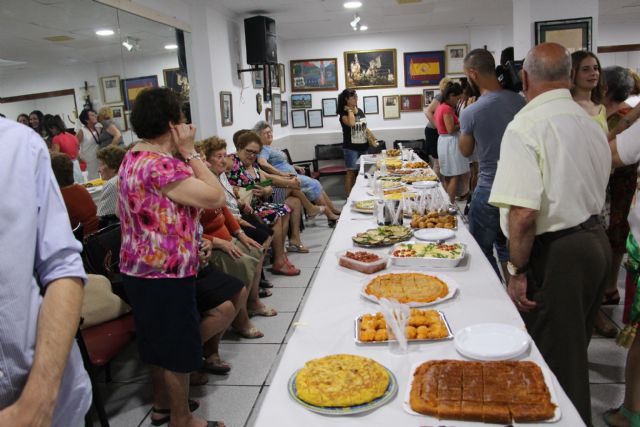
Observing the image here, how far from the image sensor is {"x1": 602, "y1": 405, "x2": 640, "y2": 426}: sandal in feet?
6.55

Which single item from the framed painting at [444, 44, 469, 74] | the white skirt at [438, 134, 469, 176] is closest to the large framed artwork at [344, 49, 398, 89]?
the framed painting at [444, 44, 469, 74]

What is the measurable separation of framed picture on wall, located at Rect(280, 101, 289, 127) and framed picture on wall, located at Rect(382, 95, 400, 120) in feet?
5.72

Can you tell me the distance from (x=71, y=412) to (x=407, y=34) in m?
8.97

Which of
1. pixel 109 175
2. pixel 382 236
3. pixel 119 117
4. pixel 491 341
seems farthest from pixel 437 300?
pixel 119 117

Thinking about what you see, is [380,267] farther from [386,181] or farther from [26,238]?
[386,181]

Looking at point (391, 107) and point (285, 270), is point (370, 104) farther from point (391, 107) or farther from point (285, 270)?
point (285, 270)

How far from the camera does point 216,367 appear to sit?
9.21 ft

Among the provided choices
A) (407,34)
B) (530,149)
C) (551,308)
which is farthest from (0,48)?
(407,34)

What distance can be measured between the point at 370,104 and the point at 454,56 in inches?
66.2

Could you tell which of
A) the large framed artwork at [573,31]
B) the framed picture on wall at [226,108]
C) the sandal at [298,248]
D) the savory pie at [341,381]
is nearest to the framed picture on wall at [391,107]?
the large framed artwork at [573,31]

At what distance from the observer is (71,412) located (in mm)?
1073

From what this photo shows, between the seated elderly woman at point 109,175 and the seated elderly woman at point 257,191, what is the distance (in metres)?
0.99

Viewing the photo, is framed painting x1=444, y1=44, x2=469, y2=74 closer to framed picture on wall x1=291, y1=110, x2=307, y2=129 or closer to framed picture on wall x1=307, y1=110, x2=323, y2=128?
framed picture on wall x1=307, y1=110, x2=323, y2=128

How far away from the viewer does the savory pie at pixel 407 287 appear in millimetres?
1766
